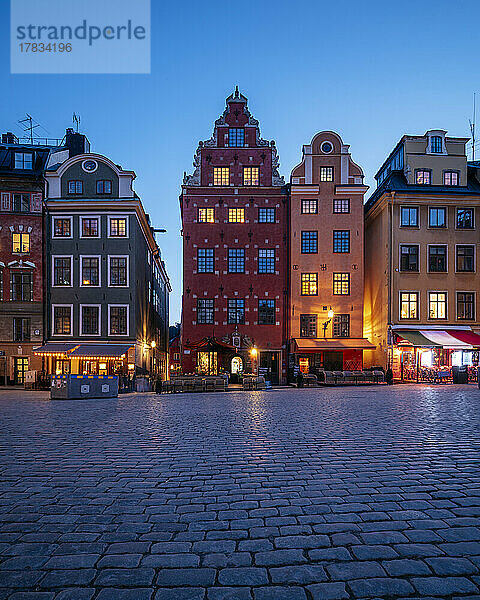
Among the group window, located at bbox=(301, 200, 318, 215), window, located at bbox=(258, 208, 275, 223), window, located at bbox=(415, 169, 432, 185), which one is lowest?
window, located at bbox=(258, 208, 275, 223)

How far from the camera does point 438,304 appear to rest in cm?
3506

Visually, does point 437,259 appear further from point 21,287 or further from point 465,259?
point 21,287

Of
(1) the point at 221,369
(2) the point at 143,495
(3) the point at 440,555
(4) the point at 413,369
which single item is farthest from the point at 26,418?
(4) the point at 413,369

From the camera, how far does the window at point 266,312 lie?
117ft

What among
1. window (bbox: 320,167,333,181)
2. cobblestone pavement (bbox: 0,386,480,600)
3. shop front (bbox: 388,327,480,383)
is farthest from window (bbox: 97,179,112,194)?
cobblestone pavement (bbox: 0,386,480,600)

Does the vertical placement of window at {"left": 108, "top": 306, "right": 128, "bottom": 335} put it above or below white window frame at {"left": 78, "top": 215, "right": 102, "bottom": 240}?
below

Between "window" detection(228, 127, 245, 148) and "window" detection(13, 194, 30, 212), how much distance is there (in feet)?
51.0

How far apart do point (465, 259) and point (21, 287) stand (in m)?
32.6

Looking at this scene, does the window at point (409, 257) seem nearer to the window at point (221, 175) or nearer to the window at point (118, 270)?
the window at point (221, 175)

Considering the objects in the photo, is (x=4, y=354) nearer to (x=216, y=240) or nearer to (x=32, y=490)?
(x=216, y=240)

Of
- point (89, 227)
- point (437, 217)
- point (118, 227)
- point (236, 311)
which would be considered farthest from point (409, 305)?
point (89, 227)

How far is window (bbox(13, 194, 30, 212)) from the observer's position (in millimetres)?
34531

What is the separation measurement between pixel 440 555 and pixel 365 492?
1834 millimetres

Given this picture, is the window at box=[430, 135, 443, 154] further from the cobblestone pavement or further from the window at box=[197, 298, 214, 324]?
the cobblestone pavement
